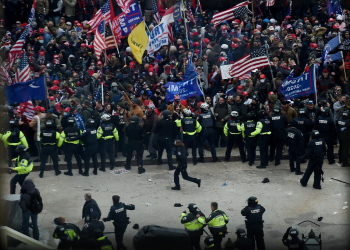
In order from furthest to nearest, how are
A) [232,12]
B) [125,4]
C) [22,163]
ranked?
[232,12], [125,4], [22,163]

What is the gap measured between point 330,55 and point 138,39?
670 cm

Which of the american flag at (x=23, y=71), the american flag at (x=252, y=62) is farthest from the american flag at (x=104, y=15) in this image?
the american flag at (x=252, y=62)

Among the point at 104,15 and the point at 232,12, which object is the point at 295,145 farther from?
the point at 104,15

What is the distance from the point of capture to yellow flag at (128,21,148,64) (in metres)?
19.3

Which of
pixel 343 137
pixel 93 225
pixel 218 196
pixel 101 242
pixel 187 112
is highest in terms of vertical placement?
pixel 187 112

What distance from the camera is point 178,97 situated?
17.5 meters

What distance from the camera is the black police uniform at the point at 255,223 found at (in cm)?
1159

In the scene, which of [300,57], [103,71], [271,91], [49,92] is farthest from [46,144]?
[300,57]

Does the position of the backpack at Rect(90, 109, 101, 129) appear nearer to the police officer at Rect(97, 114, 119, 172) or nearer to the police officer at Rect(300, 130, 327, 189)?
the police officer at Rect(97, 114, 119, 172)

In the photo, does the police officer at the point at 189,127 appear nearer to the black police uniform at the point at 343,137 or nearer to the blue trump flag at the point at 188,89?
the blue trump flag at the point at 188,89

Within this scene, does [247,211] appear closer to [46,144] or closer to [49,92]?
[46,144]

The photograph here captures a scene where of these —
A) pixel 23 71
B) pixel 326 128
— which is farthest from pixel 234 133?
pixel 23 71

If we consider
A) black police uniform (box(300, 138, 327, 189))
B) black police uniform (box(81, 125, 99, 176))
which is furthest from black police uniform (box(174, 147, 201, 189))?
black police uniform (box(300, 138, 327, 189))

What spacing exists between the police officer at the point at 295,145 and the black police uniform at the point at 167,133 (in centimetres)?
333
